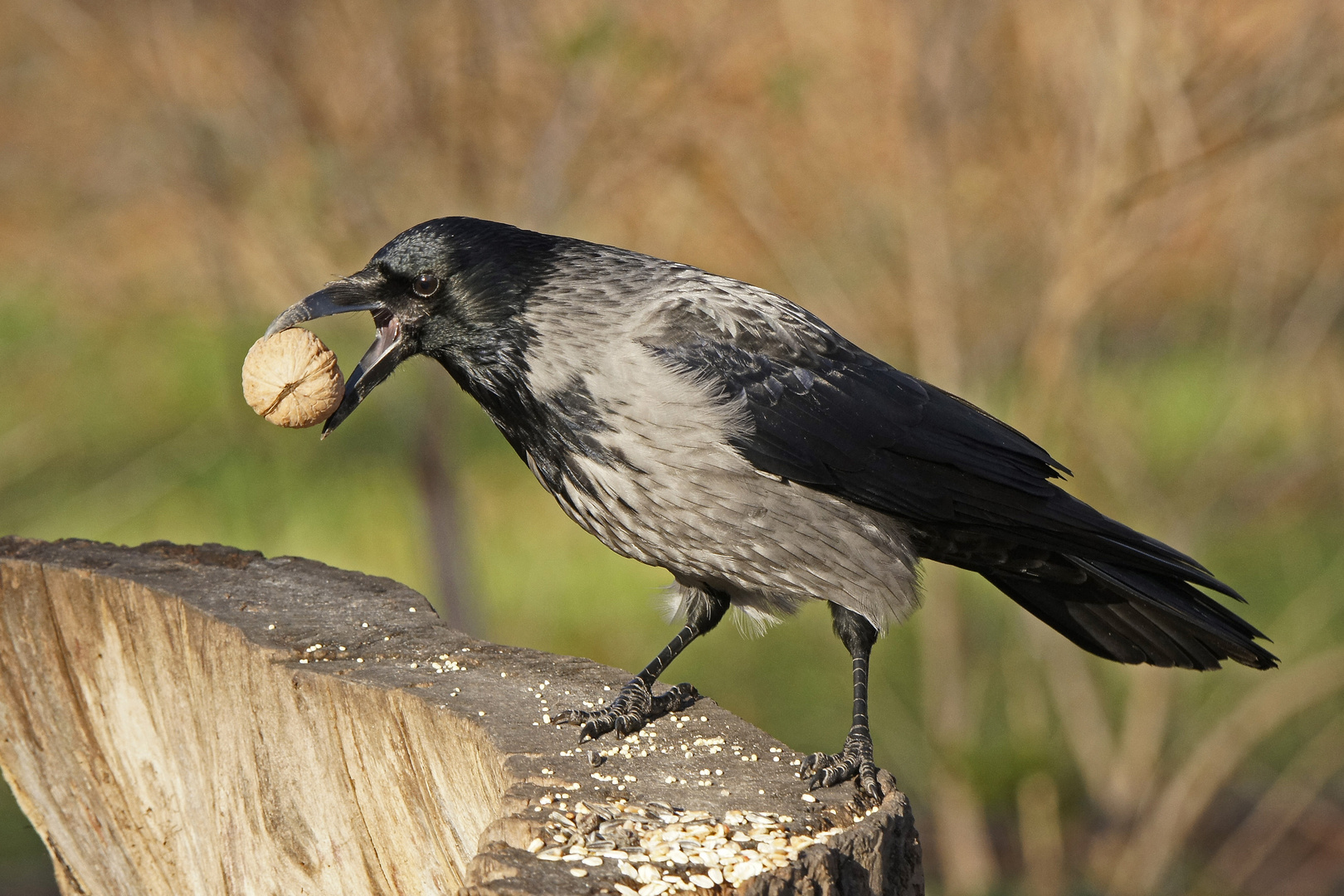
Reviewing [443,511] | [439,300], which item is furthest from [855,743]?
[443,511]

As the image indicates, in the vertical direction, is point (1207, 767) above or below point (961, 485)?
below

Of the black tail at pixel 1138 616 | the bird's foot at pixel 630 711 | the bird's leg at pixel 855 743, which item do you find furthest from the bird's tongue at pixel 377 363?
the black tail at pixel 1138 616

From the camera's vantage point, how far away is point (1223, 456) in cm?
585

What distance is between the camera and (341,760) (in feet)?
10.5

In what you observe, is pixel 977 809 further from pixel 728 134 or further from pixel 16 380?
pixel 16 380

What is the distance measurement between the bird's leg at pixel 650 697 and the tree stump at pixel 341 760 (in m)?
0.05

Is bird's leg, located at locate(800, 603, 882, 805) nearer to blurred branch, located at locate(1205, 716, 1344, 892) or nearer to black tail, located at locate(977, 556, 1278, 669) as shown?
black tail, located at locate(977, 556, 1278, 669)

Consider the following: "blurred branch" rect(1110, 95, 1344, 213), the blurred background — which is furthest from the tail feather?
"blurred branch" rect(1110, 95, 1344, 213)

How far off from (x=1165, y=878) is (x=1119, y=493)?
5.61ft

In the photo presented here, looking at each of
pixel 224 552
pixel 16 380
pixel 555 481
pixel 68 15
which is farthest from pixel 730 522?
pixel 16 380

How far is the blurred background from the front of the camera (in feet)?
18.0

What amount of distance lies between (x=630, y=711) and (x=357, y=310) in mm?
1298

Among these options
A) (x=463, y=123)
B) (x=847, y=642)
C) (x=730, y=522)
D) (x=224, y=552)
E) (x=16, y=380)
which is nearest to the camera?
(x=730, y=522)

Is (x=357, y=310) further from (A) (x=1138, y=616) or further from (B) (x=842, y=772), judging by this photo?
(A) (x=1138, y=616)
